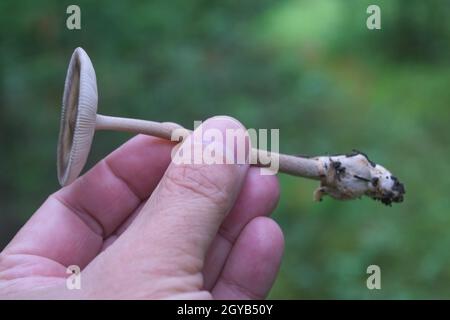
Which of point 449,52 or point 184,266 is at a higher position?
point 449,52

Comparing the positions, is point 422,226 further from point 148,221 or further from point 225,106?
point 148,221

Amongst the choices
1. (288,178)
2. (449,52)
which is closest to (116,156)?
(288,178)
